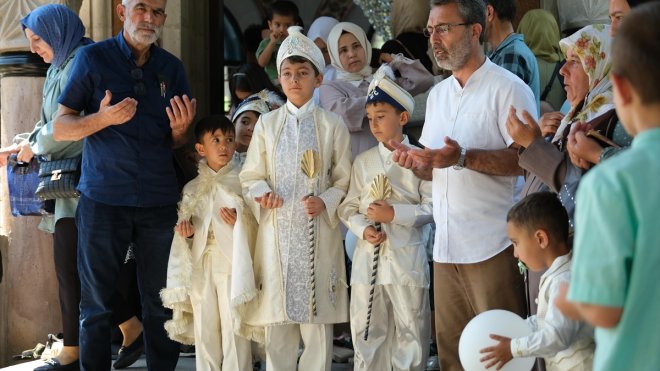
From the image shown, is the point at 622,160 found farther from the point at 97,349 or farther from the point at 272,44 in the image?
the point at 272,44

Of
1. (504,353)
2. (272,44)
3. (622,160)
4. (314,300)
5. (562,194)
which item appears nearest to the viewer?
(622,160)

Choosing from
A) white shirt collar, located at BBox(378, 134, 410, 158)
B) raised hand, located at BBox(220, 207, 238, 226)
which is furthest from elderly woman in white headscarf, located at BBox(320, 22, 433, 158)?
raised hand, located at BBox(220, 207, 238, 226)

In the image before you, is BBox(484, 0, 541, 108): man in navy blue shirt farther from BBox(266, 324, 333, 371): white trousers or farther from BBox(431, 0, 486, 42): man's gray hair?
BBox(266, 324, 333, 371): white trousers

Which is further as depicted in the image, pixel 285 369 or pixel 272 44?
pixel 272 44

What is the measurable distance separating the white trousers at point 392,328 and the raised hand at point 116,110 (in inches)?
57.8

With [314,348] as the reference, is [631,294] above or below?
above

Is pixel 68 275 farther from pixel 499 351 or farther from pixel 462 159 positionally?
pixel 499 351

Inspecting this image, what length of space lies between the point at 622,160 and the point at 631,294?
0.30 meters

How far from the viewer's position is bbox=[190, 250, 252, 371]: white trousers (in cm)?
618

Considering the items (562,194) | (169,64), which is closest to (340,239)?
(169,64)

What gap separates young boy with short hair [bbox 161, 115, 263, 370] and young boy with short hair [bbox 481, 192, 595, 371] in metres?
2.24

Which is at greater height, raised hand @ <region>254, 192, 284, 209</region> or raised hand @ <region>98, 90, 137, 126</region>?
raised hand @ <region>98, 90, 137, 126</region>

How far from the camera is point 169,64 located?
6379 mm

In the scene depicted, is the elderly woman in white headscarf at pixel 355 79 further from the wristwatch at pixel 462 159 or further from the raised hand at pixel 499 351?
the raised hand at pixel 499 351
